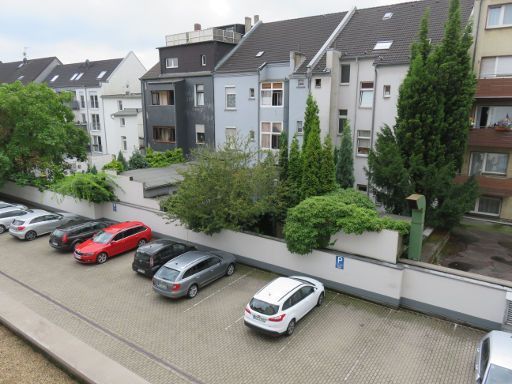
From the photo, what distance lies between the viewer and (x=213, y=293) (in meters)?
15.6

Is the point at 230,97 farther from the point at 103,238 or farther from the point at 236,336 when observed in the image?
the point at 236,336

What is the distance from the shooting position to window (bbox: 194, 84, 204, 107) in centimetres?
3019

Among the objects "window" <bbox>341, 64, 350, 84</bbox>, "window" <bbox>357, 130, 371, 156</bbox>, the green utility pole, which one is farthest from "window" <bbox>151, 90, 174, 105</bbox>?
the green utility pole

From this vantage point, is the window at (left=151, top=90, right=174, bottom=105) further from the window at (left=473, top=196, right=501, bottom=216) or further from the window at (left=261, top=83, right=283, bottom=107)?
the window at (left=473, top=196, right=501, bottom=216)

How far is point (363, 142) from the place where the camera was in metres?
24.4

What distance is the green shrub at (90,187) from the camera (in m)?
22.5

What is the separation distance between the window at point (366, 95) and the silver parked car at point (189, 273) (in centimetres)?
1357

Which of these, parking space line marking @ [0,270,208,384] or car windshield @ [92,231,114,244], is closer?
parking space line marking @ [0,270,208,384]

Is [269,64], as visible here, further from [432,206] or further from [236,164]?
[432,206]

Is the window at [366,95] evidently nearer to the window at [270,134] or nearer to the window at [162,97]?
the window at [270,134]

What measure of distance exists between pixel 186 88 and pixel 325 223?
20.2 metres

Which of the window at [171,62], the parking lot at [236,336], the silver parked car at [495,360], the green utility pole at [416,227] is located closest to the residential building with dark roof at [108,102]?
the window at [171,62]

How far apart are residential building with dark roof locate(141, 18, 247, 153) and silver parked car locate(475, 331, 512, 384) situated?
23491 millimetres

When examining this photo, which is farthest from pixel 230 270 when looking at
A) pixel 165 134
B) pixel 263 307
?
pixel 165 134
